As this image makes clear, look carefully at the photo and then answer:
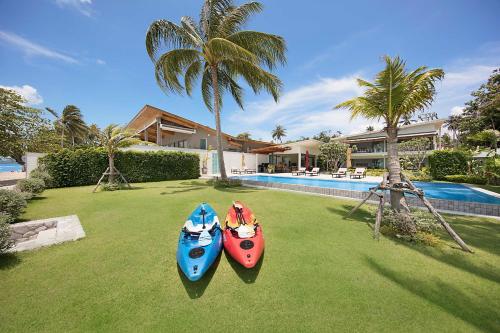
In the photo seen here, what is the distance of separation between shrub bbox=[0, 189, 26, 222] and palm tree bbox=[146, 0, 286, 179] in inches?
329

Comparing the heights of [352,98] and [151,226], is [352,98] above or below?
above

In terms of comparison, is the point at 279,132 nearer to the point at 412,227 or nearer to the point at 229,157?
the point at 229,157

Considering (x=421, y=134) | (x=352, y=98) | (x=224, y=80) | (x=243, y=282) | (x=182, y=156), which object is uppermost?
(x=224, y=80)

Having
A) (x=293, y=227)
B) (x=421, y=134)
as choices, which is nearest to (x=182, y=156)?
(x=293, y=227)

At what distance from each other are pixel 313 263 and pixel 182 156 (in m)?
16.8

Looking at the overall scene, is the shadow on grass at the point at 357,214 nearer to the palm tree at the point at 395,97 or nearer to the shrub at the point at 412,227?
the shrub at the point at 412,227

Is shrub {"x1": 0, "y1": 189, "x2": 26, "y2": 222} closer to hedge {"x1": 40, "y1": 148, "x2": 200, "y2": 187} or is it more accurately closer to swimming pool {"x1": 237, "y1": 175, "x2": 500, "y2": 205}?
hedge {"x1": 40, "y1": 148, "x2": 200, "y2": 187}

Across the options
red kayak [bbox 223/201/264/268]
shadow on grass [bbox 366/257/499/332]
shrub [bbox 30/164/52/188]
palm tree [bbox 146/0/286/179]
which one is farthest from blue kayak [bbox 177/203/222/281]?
shrub [bbox 30/164/52/188]

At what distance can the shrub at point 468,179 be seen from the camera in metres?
14.1

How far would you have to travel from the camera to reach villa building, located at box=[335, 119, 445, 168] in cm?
2462

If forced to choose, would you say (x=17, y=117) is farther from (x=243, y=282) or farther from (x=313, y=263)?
(x=313, y=263)

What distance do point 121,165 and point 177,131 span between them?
26.5ft

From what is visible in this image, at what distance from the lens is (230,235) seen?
4059mm

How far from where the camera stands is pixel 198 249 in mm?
3521
